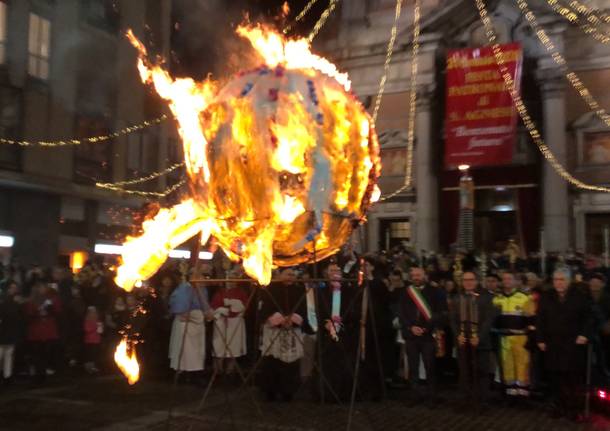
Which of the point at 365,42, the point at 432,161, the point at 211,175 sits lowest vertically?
the point at 211,175

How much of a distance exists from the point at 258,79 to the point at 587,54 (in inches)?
594

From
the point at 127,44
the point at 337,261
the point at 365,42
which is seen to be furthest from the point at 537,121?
the point at 127,44

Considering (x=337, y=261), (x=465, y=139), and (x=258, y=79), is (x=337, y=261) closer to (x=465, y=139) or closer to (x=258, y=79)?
(x=258, y=79)

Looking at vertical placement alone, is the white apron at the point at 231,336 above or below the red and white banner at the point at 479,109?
below

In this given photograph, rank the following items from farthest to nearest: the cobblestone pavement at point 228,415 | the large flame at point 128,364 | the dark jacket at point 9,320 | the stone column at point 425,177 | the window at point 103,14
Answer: the window at point 103,14 < the stone column at point 425,177 < the dark jacket at point 9,320 < the large flame at point 128,364 < the cobblestone pavement at point 228,415

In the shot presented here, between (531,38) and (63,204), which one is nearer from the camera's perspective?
(531,38)

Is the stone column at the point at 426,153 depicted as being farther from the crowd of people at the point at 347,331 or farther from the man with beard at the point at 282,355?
the man with beard at the point at 282,355

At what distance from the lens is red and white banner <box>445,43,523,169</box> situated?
57.0 feet

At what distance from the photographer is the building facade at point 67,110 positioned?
2041 cm

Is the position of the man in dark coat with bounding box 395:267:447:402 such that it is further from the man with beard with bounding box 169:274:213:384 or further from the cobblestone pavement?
the man with beard with bounding box 169:274:213:384

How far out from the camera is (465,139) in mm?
17875

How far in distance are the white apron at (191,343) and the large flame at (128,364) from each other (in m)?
0.61

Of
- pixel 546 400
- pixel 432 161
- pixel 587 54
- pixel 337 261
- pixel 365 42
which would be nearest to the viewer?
pixel 546 400

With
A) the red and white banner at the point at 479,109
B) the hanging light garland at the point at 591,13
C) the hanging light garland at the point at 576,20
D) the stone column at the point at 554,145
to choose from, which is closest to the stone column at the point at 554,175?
the stone column at the point at 554,145
